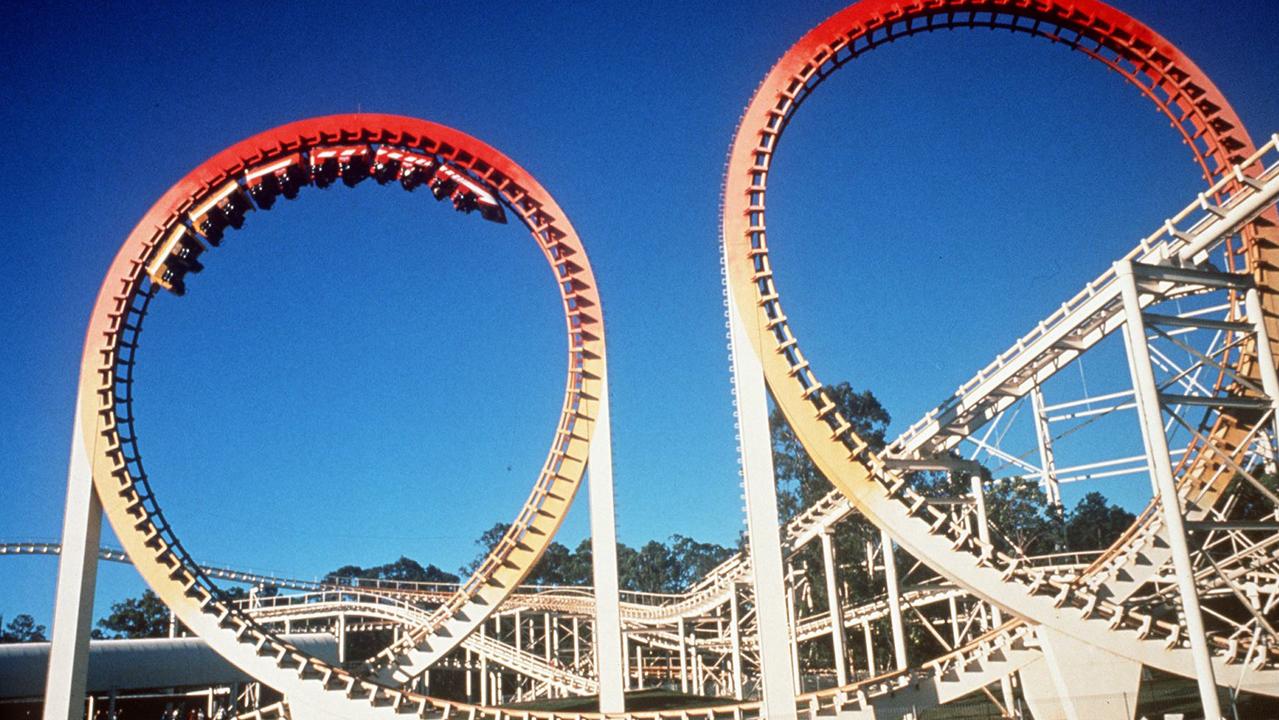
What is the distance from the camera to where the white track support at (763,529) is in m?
13.6

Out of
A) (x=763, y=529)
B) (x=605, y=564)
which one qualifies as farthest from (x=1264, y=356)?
(x=605, y=564)

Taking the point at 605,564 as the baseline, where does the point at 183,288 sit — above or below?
above

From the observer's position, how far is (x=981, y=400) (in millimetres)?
19328

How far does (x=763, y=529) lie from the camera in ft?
46.4

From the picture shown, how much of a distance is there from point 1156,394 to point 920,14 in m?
8.38

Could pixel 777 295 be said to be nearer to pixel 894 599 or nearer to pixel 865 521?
pixel 894 599

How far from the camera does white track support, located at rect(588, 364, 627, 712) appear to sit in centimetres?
1611

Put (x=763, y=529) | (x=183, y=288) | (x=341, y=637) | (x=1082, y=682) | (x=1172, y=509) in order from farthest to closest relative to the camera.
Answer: (x=341, y=637) → (x=183, y=288) → (x=1082, y=682) → (x=763, y=529) → (x=1172, y=509)

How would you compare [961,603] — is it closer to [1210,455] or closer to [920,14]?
[1210,455]

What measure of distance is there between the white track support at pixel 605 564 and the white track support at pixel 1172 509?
27.2 ft

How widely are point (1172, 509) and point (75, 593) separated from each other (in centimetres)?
1856

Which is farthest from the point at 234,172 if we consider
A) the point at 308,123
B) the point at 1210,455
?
the point at 1210,455

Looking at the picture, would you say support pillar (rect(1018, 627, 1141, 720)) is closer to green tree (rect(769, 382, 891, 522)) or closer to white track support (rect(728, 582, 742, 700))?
white track support (rect(728, 582, 742, 700))

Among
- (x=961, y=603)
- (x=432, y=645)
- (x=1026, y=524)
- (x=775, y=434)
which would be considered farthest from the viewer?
(x=775, y=434)
